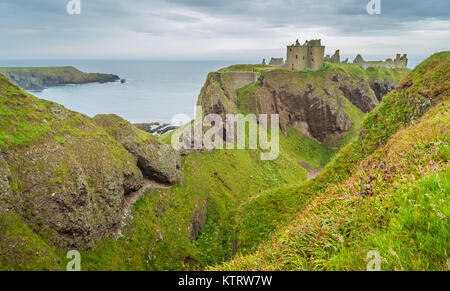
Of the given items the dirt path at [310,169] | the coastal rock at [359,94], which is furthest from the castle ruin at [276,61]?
the dirt path at [310,169]

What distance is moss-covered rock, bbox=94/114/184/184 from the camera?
2347 centimetres

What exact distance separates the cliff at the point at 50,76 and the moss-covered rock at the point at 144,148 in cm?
17323

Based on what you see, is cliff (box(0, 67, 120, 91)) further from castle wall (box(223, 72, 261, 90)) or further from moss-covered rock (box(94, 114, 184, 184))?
moss-covered rock (box(94, 114, 184, 184))

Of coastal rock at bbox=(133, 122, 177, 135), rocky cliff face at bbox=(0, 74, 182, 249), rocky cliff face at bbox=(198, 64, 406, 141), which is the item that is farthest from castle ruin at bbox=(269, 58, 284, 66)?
rocky cliff face at bbox=(0, 74, 182, 249)

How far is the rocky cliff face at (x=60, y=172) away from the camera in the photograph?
47.0 feet

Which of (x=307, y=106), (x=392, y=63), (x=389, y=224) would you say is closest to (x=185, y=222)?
(x=389, y=224)

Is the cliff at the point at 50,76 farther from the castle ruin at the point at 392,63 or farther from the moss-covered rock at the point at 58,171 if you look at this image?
the moss-covered rock at the point at 58,171

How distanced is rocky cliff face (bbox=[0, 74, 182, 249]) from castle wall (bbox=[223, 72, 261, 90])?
51338 mm

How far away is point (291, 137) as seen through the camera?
72.4 metres

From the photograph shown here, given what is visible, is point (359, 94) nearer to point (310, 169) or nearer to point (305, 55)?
point (305, 55)

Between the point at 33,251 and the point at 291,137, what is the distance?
6646 centimetres

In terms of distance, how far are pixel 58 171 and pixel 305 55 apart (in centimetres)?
7684
